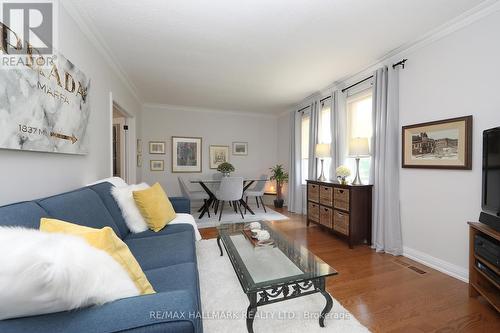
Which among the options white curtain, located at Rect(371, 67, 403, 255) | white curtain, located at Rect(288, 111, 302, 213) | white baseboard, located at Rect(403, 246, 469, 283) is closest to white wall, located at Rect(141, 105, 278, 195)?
white curtain, located at Rect(288, 111, 302, 213)

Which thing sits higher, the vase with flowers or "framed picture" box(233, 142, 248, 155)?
"framed picture" box(233, 142, 248, 155)

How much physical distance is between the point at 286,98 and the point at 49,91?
12.8ft

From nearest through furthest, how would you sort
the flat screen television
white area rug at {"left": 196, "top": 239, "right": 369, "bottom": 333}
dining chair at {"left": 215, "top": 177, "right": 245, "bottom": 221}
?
1. white area rug at {"left": 196, "top": 239, "right": 369, "bottom": 333}
2. the flat screen television
3. dining chair at {"left": 215, "top": 177, "right": 245, "bottom": 221}

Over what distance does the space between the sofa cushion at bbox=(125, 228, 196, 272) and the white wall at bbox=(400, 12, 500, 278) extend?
2.48 m

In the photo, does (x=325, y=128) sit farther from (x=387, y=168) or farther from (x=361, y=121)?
(x=387, y=168)

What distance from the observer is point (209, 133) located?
5.75m

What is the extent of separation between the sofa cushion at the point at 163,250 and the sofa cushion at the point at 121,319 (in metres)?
0.76

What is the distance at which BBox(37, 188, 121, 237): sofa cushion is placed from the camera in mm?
1300

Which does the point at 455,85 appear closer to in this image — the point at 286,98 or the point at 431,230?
the point at 431,230

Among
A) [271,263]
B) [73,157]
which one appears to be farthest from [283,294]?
[73,157]

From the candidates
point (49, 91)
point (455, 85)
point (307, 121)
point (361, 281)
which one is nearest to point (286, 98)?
point (307, 121)

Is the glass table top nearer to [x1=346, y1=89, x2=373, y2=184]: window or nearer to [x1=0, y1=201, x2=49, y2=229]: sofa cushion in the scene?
[x1=0, y1=201, x2=49, y2=229]: sofa cushion

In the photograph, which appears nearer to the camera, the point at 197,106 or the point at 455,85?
the point at 455,85

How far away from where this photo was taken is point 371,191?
121 inches
